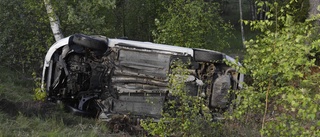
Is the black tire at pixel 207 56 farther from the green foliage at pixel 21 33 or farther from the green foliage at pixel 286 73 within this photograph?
the green foliage at pixel 21 33

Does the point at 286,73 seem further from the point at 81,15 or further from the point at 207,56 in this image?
the point at 81,15

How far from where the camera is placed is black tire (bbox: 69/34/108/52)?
746 cm

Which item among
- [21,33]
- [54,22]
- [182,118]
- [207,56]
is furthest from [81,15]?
[182,118]

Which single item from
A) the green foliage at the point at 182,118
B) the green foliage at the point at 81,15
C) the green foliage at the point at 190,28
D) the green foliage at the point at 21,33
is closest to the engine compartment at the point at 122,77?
the green foliage at the point at 182,118

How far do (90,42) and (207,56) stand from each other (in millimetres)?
2171

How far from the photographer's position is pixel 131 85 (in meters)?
7.61

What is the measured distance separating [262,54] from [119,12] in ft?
42.5

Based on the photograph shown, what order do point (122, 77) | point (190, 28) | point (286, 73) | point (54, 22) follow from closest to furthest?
1. point (286, 73)
2. point (122, 77)
3. point (54, 22)
4. point (190, 28)

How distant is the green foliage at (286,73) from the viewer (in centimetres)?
352

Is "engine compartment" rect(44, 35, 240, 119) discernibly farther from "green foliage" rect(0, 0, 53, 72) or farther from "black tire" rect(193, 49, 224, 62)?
"green foliage" rect(0, 0, 53, 72)

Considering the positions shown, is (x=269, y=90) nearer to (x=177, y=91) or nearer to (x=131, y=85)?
(x=177, y=91)

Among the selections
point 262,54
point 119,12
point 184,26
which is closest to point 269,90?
point 262,54

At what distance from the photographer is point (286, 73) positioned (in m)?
3.61

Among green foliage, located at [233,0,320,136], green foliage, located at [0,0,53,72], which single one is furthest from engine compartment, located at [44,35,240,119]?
green foliage, located at [233,0,320,136]
